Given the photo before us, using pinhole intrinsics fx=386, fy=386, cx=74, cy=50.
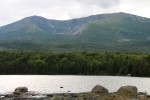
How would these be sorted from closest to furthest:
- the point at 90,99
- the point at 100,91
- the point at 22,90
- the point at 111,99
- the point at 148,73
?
the point at 111,99, the point at 90,99, the point at 100,91, the point at 22,90, the point at 148,73

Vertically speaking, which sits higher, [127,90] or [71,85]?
[127,90]

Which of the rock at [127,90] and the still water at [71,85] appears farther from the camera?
the still water at [71,85]

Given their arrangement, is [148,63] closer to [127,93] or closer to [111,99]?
[127,93]

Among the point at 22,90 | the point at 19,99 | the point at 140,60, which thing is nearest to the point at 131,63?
the point at 140,60

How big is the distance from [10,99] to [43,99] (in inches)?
275

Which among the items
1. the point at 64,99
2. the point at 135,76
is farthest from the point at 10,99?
the point at 135,76

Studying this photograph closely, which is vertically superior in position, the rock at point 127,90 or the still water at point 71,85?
the rock at point 127,90

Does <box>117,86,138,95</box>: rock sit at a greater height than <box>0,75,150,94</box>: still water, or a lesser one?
greater

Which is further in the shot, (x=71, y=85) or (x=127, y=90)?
(x=71, y=85)

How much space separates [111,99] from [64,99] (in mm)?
23327

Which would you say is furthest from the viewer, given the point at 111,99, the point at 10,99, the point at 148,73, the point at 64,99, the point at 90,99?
the point at 148,73

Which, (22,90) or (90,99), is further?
(22,90)

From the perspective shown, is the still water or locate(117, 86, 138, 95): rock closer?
locate(117, 86, 138, 95): rock

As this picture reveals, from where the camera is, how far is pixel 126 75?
19925 centimetres
